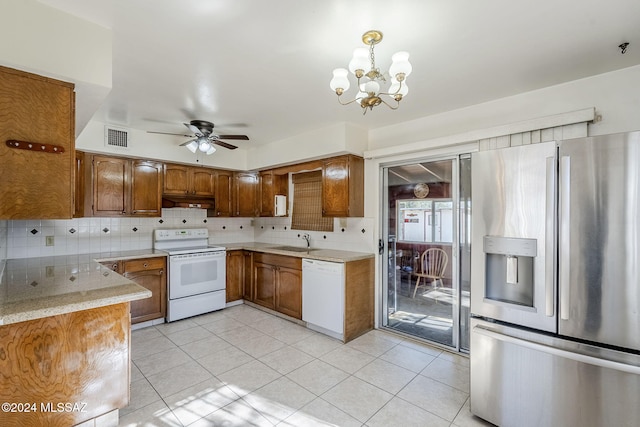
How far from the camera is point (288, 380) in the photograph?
2578 millimetres

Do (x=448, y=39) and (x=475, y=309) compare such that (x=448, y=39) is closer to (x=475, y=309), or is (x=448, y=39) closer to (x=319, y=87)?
(x=319, y=87)

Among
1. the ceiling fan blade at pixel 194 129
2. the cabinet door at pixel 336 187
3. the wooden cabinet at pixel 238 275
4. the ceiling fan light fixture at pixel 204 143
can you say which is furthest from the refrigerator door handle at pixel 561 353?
the wooden cabinet at pixel 238 275

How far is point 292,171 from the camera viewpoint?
14.7 ft

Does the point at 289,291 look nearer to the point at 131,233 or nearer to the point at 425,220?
the point at 425,220

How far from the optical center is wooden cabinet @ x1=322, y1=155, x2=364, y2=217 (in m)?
3.68

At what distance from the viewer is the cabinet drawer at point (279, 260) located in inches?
154

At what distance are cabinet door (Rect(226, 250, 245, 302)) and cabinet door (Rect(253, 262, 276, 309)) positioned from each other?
315mm

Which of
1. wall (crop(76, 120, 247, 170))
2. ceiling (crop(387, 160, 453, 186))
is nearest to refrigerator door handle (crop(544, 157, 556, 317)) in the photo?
ceiling (crop(387, 160, 453, 186))

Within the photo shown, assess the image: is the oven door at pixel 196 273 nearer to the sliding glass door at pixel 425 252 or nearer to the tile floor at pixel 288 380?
the tile floor at pixel 288 380

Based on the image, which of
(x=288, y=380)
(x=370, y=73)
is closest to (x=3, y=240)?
(x=288, y=380)

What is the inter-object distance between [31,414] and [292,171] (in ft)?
11.6

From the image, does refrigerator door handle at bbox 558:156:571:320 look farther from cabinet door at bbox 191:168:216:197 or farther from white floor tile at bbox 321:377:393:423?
cabinet door at bbox 191:168:216:197

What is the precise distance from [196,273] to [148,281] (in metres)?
0.58

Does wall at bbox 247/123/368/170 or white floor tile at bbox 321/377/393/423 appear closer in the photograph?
white floor tile at bbox 321/377/393/423
